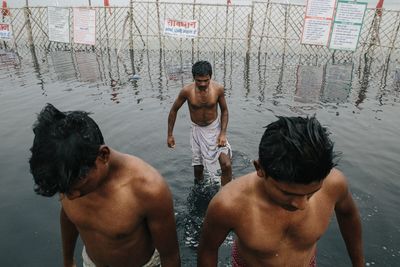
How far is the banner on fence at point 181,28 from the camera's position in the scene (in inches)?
593

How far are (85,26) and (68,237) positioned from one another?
50.0 ft

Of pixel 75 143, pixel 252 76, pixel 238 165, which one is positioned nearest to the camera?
pixel 75 143

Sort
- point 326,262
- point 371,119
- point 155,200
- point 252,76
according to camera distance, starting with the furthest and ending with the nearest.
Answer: point 252,76
point 371,119
point 326,262
point 155,200

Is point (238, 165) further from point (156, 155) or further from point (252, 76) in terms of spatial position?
point (252, 76)

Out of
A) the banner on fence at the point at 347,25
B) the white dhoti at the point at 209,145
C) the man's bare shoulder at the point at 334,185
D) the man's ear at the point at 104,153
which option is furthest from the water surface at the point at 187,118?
the man's ear at the point at 104,153

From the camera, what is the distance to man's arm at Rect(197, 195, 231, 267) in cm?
205

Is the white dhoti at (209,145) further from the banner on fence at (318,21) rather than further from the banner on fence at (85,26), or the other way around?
the banner on fence at (85,26)

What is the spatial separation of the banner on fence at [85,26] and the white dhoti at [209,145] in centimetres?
1229

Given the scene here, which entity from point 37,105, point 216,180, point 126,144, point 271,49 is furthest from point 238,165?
point 271,49

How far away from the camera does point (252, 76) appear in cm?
1322

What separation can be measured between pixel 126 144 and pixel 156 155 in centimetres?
82

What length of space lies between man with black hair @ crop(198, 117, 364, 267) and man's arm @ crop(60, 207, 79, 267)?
1041 mm

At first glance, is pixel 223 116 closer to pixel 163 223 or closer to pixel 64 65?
pixel 163 223

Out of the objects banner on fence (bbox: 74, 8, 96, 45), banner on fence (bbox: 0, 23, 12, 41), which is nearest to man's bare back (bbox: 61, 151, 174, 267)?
banner on fence (bbox: 74, 8, 96, 45)
